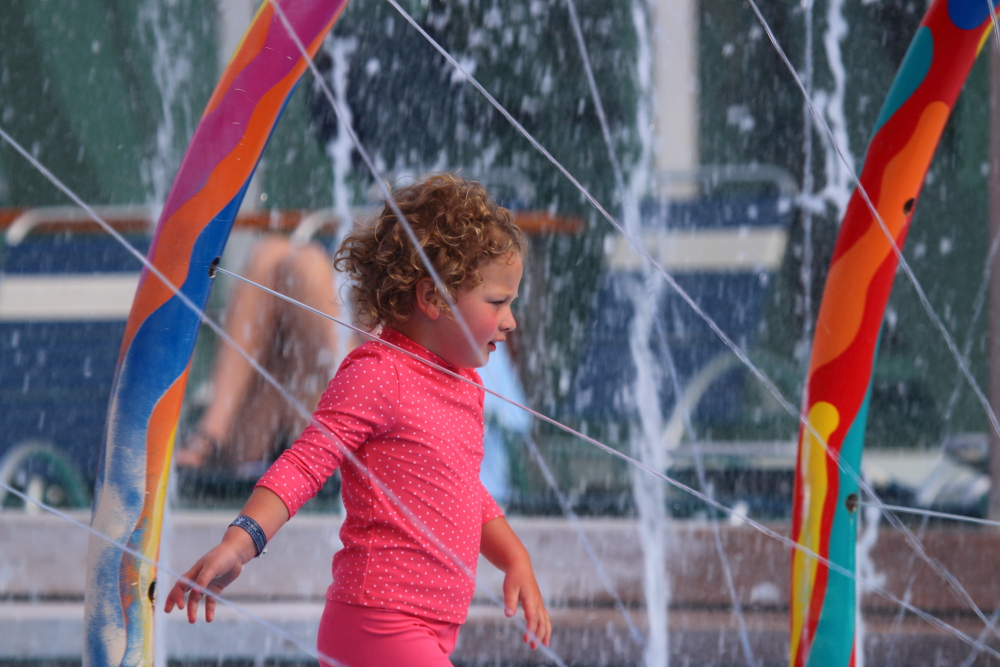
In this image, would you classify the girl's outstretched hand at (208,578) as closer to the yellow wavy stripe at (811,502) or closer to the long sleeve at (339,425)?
the long sleeve at (339,425)

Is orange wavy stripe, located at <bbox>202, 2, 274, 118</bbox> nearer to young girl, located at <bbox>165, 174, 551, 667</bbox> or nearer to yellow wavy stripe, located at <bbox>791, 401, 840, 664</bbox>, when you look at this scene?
young girl, located at <bbox>165, 174, 551, 667</bbox>

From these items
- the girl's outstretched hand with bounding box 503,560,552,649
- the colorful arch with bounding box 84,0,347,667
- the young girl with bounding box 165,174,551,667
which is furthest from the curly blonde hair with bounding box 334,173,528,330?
the girl's outstretched hand with bounding box 503,560,552,649

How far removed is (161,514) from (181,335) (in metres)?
0.16

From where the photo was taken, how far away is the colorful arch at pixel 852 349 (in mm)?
1094

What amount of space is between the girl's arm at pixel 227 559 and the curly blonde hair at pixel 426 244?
248 mm

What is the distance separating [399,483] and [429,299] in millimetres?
182

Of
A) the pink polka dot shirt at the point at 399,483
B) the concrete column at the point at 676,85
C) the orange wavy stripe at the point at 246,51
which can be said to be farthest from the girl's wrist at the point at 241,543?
the concrete column at the point at 676,85

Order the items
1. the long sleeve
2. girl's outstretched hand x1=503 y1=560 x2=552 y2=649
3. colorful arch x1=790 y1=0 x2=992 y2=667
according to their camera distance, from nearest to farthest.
→ the long sleeve
girl's outstretched hand x1=503 y1=560 x2=552 y2=649
colorful arch x1=790 y1=0 x2=992 y2=667

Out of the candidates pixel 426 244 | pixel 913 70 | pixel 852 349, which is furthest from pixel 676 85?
pixel 426 244

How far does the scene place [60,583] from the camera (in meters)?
1.67

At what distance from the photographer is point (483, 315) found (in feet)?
2.97

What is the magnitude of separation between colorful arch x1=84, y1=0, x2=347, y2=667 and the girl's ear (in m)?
0.20

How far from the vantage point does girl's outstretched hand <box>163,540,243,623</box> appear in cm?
68

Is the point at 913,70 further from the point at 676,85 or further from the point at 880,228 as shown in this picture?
the point at 676,85
